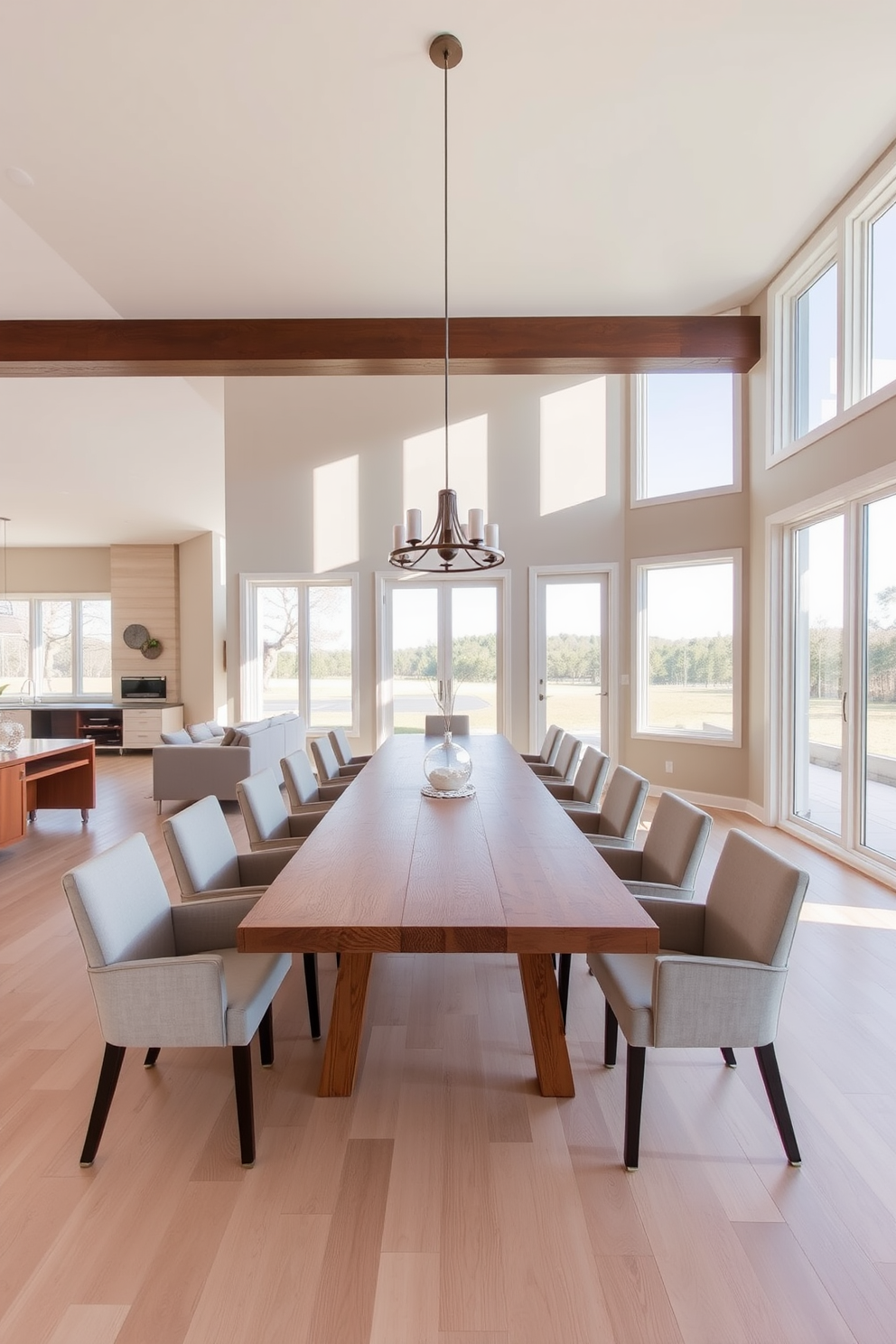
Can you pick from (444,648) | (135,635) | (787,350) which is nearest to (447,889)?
(787,350)

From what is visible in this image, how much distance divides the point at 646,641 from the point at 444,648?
2.02 m

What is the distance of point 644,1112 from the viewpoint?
6.33 ft

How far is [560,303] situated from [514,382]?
239 centimetres

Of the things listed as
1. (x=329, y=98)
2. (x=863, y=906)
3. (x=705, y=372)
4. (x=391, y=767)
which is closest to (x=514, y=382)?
(x=705, y=372)

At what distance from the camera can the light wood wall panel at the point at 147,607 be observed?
9.78 meters

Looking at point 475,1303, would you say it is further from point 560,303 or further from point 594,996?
point 560,303

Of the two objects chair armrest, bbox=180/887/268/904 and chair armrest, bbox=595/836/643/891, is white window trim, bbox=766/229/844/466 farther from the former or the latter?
chair armrest, bbox=180/887/268/904

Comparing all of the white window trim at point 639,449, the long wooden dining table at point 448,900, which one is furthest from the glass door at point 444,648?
the long wooden dining table at point 448,900

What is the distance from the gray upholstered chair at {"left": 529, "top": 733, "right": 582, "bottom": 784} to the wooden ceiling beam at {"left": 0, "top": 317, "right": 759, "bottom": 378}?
2636 millimetres

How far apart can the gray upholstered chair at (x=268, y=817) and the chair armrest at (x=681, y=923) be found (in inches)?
52.4

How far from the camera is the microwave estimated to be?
9703mm

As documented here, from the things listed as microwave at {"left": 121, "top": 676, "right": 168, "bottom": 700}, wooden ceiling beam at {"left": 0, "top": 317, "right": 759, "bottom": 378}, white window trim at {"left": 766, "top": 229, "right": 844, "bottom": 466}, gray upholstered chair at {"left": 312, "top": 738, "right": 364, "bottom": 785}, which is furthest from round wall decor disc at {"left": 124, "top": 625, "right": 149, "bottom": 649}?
white window trim at {"left": 766, "top": 229, "right": 844, "bottom": 466}

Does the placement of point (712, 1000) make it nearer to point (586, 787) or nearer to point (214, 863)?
point (214, 863)

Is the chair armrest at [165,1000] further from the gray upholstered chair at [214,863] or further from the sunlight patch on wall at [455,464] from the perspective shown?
the sunlight patch on wall at [455,464]
